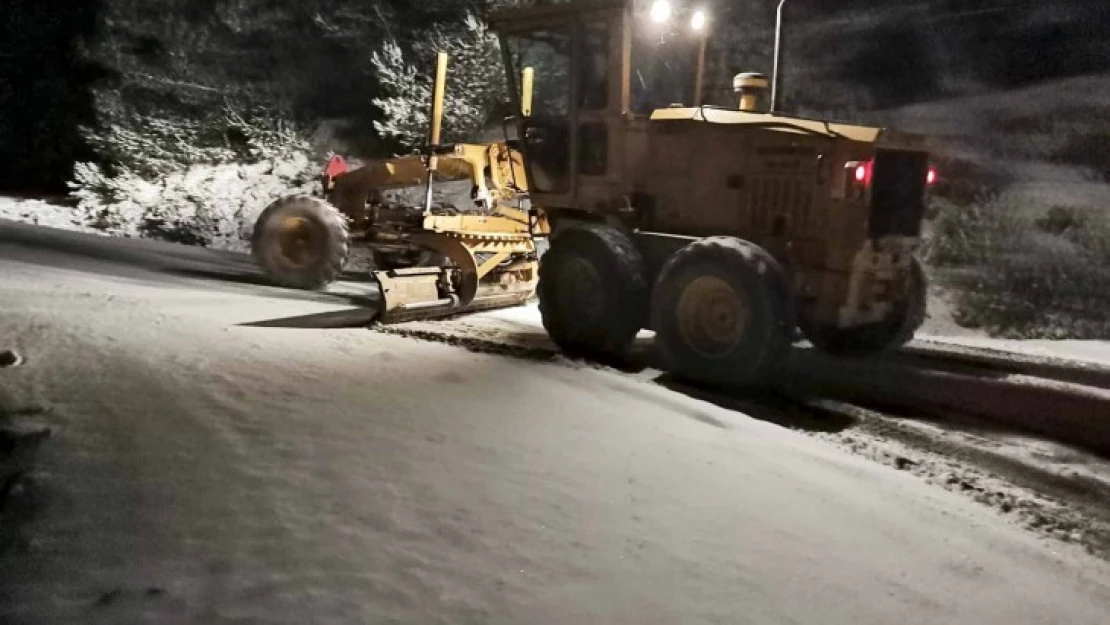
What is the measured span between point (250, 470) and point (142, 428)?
2.84ft

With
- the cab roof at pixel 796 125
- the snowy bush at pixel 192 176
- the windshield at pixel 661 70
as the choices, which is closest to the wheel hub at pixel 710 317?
the cab roof at pixel 796 125

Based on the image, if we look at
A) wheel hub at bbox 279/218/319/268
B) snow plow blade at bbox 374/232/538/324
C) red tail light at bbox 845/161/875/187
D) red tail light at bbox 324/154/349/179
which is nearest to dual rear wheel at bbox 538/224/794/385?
red tail light at bbox 845/161/875/187

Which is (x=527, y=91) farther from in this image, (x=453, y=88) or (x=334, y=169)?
(x=453, y=88)

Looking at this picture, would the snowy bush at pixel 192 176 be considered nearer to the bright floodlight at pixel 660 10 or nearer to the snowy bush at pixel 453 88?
the snowy bush at pixel 453 88

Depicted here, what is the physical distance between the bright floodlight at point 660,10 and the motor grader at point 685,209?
2 cm

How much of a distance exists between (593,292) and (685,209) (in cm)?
115

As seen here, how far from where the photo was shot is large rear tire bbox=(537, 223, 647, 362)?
8.62 meters

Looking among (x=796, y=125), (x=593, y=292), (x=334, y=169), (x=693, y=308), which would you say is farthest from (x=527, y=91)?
(x=334, y=169)

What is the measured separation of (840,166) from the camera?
768cm

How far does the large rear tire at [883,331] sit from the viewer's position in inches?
353

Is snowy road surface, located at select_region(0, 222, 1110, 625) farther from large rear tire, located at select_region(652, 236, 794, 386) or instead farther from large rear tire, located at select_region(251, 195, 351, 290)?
large rear tire, located at select_region(251, 195, 351, 290)

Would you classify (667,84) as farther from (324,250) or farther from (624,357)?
(324,250)

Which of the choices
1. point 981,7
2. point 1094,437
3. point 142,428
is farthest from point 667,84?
point 981,7

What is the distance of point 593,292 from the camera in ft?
29.1
